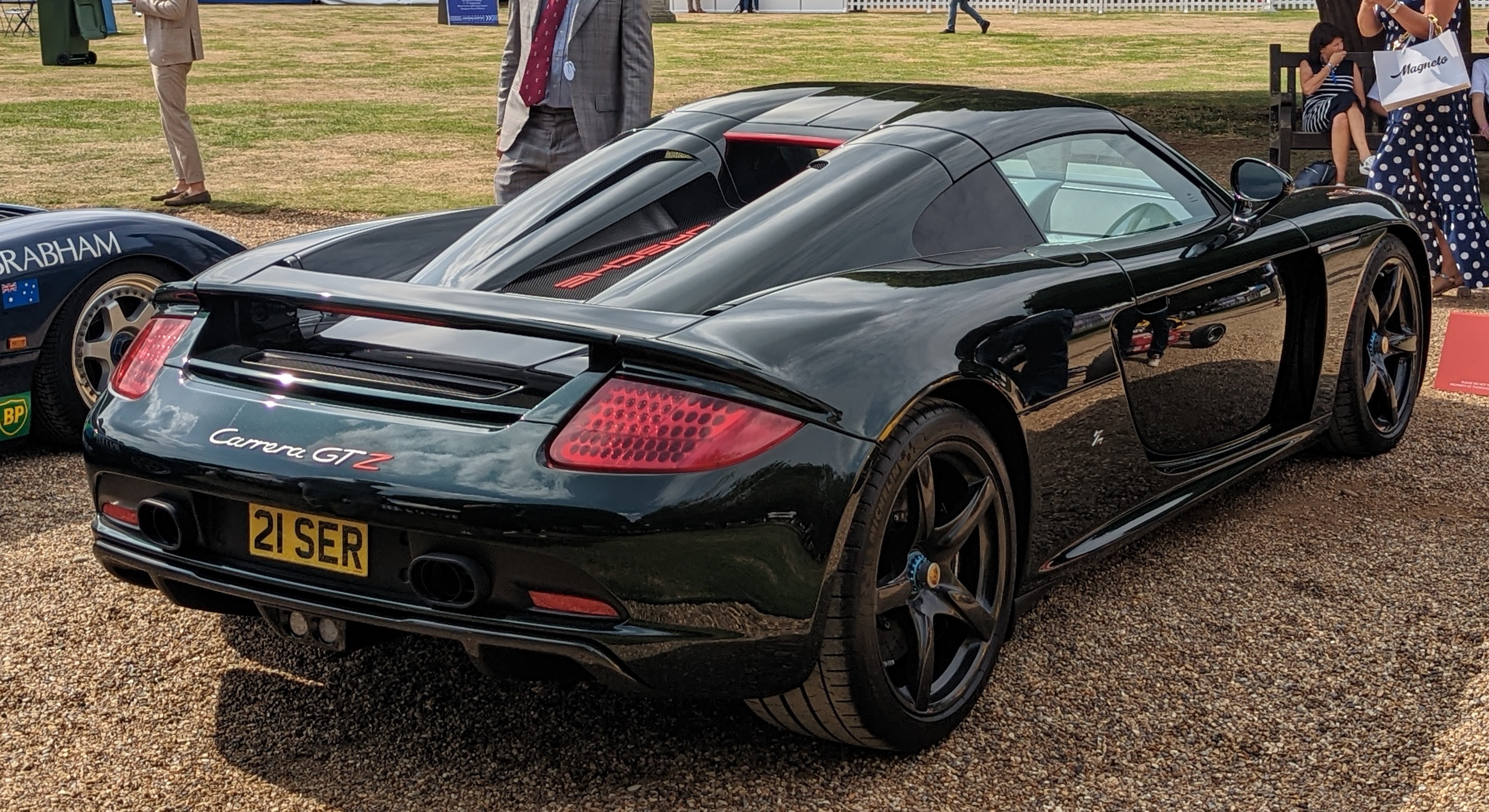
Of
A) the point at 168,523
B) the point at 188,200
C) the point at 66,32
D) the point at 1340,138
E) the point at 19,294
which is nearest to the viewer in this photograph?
the point at 168,523

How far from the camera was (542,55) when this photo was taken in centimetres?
568

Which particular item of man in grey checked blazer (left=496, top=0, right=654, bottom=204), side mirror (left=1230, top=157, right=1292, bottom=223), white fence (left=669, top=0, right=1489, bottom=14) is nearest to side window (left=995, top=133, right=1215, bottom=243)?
side mirror (left=1230, top=157, right=1292, bottom=223)

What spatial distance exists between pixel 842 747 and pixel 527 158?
11.0ft

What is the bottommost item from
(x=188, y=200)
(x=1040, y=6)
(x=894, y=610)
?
(x=1040, y=6)

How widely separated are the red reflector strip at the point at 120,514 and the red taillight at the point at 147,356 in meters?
0.22

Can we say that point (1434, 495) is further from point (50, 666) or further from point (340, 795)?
point (50, 666)

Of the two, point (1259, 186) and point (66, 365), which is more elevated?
point (1259, 186)

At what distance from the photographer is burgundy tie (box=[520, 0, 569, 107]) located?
5.67 metres

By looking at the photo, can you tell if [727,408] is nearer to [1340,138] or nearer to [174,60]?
[1340,138]

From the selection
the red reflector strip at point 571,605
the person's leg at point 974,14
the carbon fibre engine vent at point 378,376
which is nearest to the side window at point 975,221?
the carbon fibre engine vent at point 378,376

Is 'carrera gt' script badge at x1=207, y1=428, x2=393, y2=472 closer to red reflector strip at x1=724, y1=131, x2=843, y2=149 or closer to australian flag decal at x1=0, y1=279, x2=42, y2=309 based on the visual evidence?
red reflector strip at x1=724, y1=131, x2=843, y2=149

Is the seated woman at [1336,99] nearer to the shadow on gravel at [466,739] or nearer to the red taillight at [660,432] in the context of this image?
the shadow on gravel at [466,739]

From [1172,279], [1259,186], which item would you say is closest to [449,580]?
[1172,279]

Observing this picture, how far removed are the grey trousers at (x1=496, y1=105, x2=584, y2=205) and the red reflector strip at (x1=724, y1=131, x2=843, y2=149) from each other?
2.06 meters
